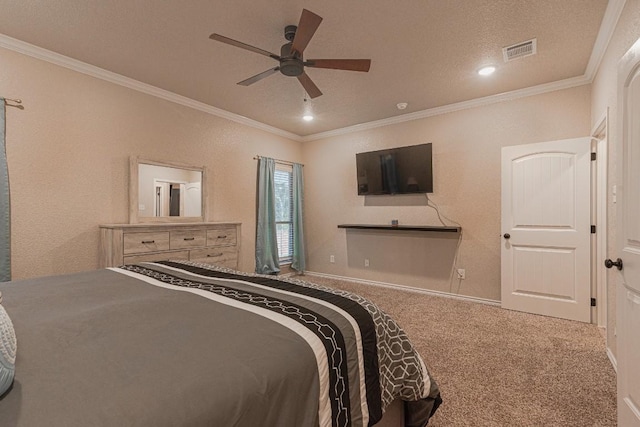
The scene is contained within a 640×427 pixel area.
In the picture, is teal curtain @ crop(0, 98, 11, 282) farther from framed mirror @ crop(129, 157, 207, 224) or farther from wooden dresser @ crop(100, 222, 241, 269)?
framed mirror @ crop(129, 157, 207, 224)

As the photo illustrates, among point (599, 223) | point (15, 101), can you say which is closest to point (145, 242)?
point (15, 101)

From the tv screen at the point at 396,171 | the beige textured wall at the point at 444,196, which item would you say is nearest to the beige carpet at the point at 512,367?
the beige textured wall at the point at 444,196

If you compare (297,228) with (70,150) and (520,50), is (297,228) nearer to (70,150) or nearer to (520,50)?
(70,150)

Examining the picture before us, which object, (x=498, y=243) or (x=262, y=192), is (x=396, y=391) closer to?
(x=498, y=243)

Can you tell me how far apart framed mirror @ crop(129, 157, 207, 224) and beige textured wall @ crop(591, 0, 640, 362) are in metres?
4.07

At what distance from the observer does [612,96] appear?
7.72 ft

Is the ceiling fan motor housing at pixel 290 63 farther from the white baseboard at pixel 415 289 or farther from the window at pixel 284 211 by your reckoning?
the white baseboard at pixel 415 289

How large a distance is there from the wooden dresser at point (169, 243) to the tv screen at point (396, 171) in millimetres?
2132

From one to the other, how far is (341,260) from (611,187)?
3.57 meters

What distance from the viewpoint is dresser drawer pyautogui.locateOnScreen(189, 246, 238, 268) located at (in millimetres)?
3514

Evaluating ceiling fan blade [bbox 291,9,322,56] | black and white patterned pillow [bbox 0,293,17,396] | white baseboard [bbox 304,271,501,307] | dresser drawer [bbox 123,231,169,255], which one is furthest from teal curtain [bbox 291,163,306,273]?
black and white patterned pillow [bbox 0,293,17,396]

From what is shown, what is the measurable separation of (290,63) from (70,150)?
233 centimetres

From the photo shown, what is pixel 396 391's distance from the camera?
4.42ft

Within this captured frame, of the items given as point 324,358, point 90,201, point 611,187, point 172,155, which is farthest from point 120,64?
point 611,187
